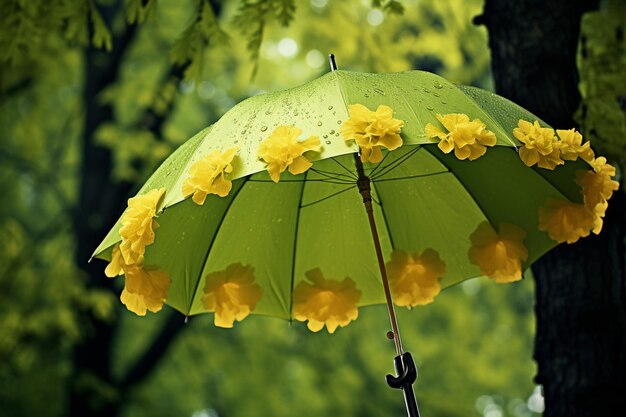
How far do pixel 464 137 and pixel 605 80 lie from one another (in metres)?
1.63

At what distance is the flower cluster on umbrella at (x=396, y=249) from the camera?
1.88 metres

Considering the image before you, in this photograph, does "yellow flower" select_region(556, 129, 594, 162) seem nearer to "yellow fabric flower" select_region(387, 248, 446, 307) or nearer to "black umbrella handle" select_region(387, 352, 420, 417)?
"black umbrella handle" select_region(387, 352, 420, 417)

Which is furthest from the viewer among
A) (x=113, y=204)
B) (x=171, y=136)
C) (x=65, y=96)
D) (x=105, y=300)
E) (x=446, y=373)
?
(x=65, y=96)

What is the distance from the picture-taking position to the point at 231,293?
113 inches

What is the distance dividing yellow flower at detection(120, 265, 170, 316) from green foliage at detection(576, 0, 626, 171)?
166 centimetres

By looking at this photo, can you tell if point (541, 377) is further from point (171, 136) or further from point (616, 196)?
point (171, 136)

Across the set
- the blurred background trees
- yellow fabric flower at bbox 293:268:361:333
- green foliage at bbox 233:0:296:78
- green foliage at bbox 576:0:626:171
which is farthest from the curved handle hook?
the blurred background trees

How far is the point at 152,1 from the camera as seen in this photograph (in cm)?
306

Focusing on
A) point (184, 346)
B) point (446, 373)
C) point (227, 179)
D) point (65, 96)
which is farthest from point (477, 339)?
point (227, 179)

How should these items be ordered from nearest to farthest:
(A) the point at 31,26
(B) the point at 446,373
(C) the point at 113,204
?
(A) the point at 31,26 → (C) the point at 113,204 → (B) the point at 446,373

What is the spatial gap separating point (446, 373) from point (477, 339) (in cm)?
52

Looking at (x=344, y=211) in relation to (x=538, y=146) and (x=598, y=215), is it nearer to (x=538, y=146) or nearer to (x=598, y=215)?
(x=598, y=215)

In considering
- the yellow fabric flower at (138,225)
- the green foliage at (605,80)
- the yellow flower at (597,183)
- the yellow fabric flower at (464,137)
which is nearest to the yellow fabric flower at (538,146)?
the yellow fabric flower at (464,137)

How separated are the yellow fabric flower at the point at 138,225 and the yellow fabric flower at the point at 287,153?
35 centimetres
